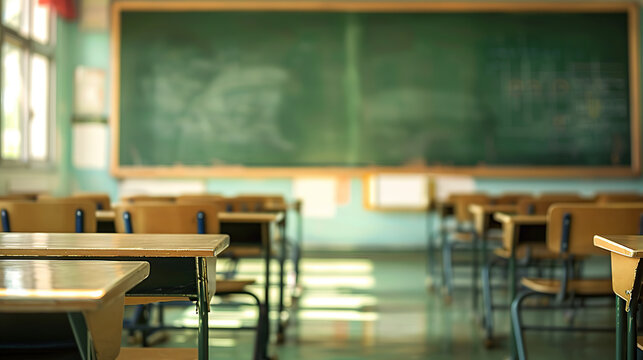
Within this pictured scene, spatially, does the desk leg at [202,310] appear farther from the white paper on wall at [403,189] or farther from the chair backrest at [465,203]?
the white paper on wall at [403,189]

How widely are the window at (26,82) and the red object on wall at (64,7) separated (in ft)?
0.28

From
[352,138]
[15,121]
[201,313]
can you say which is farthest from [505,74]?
[201,313]

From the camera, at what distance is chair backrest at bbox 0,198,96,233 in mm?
2338

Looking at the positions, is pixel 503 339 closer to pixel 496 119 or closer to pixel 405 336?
pixel 405 336

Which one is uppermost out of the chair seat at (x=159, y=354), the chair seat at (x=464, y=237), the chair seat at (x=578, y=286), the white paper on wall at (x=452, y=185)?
the white paper on wall at (x=452, y=185)

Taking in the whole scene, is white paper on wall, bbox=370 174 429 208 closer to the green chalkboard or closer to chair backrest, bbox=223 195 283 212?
the green chalkboard

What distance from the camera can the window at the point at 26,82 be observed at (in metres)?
5.44

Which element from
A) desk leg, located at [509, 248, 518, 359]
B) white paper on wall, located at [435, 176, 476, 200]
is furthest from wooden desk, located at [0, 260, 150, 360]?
white paper on wall, located at [435, 176, 476, 200]

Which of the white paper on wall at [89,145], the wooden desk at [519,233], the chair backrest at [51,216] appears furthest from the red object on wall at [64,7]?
the wooden desk at [519,233]

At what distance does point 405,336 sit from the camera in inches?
127

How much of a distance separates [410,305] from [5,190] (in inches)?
147

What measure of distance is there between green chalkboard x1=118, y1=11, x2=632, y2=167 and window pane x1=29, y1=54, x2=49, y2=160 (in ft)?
2.48

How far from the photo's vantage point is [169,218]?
2.36 m

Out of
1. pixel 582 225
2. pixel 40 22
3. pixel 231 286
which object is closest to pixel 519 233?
pixel 582 225
